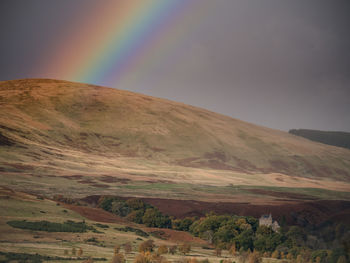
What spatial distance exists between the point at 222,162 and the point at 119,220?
113 meters

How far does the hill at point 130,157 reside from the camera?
3932 inches

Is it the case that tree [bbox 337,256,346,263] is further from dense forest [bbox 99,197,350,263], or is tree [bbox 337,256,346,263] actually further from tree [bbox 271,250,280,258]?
tree [bbox 271,250,280,258]

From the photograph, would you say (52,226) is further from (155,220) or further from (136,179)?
(136,179)

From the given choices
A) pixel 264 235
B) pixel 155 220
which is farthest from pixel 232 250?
pixel 155 220

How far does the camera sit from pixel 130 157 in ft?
510

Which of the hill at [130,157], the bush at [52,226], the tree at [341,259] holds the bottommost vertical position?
the tree at [341,259]

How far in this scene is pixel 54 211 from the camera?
53.0 metres

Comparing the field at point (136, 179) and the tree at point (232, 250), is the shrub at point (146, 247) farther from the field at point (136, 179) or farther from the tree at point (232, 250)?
the tree at point (232, 250)

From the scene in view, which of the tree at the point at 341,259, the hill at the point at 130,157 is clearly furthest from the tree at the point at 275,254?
the hill at the point at 130,157

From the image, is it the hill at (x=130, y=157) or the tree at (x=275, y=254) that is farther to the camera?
the hill at (x=130, y=157)

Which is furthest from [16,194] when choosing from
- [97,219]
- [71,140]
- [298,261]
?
[71,140]

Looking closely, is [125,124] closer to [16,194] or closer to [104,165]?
[104,165]

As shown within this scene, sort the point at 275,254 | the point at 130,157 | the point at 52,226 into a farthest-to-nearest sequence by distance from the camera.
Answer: the point at 130,157 < the point at 52,226 < the point at 275,254

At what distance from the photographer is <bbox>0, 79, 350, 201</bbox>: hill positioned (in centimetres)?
9988
